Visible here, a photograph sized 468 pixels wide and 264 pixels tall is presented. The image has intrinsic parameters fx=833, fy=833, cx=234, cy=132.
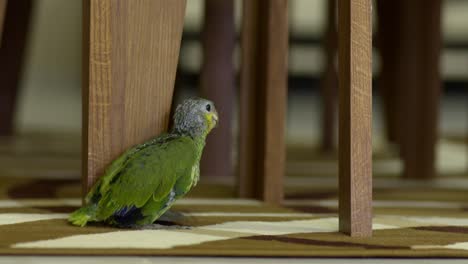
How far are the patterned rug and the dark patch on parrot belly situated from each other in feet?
0.06

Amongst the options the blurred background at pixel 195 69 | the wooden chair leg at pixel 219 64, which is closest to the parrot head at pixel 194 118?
the wooden chair leg at pixel 219 64

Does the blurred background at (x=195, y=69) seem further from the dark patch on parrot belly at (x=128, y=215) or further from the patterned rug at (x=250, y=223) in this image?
the dark patch on parrot belly at (x=128, y=215)

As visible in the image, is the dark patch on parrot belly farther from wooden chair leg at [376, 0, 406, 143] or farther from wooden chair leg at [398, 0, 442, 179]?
wooden chair leg at [376, 0, 406, 143]

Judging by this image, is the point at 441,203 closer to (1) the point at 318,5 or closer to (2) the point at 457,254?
(2) the point at 457,254

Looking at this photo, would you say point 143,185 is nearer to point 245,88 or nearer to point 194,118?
point 194,118

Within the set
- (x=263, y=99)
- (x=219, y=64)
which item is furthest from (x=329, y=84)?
(x=263, y=99)

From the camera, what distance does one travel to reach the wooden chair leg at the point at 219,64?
1.57m

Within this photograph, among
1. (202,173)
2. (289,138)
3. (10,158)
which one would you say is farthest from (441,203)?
(289,138)

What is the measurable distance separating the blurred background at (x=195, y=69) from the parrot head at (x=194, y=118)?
221cm

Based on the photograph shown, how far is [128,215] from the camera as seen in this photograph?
95 cm

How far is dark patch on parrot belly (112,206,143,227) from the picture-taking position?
0.95 meters

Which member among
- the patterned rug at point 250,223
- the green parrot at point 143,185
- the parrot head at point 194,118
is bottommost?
the patterned rug at point 250,223

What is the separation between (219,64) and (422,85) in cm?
41

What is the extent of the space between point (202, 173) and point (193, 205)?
0.45 meters
